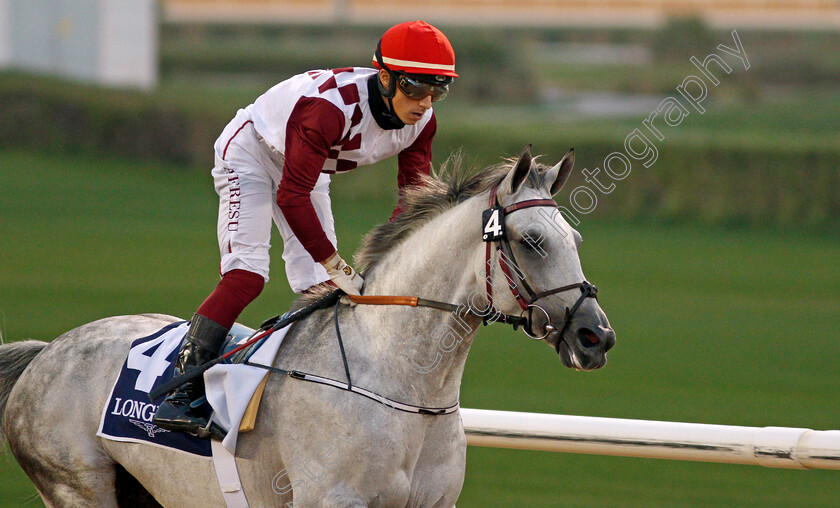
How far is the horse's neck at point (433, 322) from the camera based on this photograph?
3.27m

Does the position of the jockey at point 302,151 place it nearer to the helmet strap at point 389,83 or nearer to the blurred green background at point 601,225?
the helmet strap at point 389,83

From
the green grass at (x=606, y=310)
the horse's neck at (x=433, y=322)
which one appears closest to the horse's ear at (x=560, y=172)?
the horse's neck at (x=433, y=322)

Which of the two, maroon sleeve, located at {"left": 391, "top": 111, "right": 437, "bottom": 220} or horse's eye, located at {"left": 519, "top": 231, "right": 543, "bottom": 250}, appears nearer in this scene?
horse's eye, located at {"left": 519, "top": 231, "right": 543, "bottom": 250}

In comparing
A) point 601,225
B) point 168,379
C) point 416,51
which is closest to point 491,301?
point 416,51

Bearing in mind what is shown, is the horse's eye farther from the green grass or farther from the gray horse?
the green grass

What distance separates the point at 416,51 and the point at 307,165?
1.54 feet

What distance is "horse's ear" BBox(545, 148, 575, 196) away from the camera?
10.8 ft

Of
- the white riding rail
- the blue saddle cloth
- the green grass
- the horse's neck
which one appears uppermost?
the horse's neck

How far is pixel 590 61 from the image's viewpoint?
3105 cm

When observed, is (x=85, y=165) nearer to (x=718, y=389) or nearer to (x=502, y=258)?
(x=718, y=389)

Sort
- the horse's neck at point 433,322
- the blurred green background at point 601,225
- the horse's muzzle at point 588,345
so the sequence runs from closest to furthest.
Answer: the horse's muzzle at point 588,345 → the horse's neck at point 433,322 → the blurred green background at point 601,225

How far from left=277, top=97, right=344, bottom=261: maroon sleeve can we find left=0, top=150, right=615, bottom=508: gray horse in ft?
0.77

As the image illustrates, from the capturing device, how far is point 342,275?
11.2 feet

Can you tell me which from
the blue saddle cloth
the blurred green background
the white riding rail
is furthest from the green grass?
the blue saddle cloth
